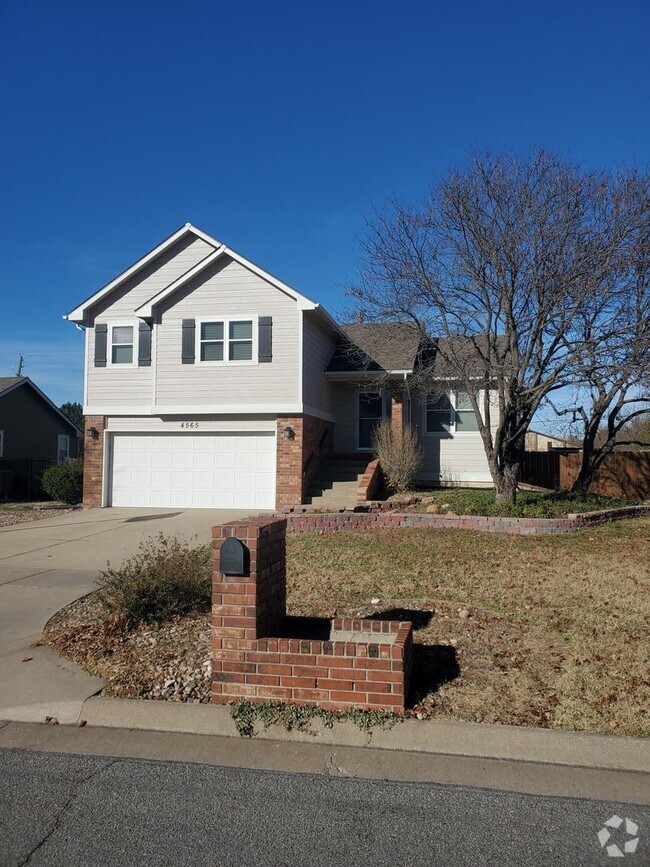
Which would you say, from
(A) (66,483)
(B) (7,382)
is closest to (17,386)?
(B) (7,382)

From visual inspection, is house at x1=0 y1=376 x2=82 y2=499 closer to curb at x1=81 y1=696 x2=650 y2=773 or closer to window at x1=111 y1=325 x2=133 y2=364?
window at x1=111 y1=325 x2=133 y2=364

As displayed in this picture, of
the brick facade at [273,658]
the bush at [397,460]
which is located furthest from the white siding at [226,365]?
the brick facade at [273,658]

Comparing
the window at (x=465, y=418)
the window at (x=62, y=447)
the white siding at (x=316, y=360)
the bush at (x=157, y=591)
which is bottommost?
the bush at (x=157, y=591)

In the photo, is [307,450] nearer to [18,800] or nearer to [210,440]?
[210,440]

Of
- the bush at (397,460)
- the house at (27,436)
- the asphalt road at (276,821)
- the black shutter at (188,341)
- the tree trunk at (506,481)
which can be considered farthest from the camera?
the house at (27,436)

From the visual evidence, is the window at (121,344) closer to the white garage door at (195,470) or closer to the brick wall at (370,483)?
the white garage door at (195,470)

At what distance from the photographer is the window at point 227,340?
16.9 metres

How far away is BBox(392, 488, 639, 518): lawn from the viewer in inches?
489

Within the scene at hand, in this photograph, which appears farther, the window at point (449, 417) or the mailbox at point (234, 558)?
the window at point (449, 417)

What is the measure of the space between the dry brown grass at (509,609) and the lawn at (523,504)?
1.30m

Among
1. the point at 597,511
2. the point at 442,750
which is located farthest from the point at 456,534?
the point at 442,750

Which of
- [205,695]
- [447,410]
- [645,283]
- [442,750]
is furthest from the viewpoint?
[447,410]

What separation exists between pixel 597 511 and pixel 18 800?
11257 mm

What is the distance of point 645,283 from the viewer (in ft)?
45.2
